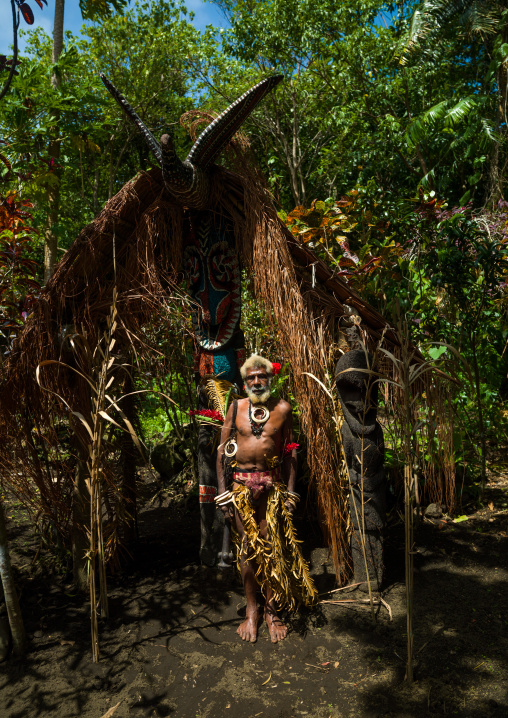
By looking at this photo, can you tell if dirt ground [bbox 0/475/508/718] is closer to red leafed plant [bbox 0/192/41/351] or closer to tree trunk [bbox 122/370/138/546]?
tree trunk [bbox 122/370/138/546]

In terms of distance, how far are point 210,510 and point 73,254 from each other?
6.48 feet

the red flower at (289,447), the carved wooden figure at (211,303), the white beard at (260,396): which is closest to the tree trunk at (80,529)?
the carved wooden figure at (211,303)

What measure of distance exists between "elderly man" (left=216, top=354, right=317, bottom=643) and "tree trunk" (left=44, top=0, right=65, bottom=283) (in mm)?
2162

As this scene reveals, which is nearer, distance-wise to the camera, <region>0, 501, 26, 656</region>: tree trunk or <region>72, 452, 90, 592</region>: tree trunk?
<region>0, 501, 26, 656</region>: tree trunk

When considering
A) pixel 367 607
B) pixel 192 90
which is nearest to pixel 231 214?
pixel 367 607

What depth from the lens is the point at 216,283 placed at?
356 cm

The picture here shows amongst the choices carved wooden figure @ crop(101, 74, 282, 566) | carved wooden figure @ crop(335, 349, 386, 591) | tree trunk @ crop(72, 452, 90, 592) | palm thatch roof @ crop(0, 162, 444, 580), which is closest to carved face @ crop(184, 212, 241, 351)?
carved wooden figure @ crop(101, 74, 282, 566)

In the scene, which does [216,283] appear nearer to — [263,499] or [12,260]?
[12,260]

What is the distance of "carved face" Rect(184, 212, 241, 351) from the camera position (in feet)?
11.6

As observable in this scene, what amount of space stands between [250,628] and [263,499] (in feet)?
2.35

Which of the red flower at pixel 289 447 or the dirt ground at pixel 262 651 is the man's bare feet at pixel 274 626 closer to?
the dirt ground at pixel 262 651

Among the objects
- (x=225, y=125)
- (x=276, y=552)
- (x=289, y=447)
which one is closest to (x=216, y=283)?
(x=225, y=125)

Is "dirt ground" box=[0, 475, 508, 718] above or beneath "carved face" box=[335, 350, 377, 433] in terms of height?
beneath

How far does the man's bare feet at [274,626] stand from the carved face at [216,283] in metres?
1.69
